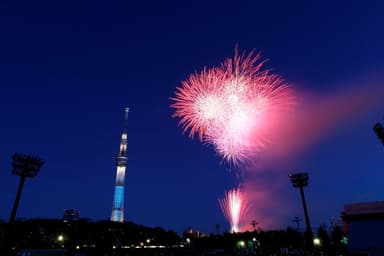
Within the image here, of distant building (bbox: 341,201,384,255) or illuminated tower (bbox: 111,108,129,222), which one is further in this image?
illuminated tower (bbox: 111,108,129,222)

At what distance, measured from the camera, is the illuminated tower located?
169 meters

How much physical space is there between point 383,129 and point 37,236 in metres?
98.8

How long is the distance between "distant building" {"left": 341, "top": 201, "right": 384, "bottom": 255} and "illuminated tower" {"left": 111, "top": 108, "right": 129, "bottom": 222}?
449 feet

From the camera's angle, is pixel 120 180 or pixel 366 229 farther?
pixel 120 180

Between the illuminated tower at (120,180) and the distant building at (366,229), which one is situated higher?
the illuminated tower at (120,180)

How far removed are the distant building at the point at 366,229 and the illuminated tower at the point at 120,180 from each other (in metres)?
137

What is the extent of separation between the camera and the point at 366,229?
3984 centimetres

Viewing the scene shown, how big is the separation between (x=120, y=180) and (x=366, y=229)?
5700 inches

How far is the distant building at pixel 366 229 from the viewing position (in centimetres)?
3650

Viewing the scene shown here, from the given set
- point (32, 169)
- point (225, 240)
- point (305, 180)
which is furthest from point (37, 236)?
point (305, 180)

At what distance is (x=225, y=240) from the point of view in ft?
404

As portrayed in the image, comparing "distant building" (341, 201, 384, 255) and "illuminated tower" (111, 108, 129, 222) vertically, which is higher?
"illuminated tower" (111, 108, 129, 222)

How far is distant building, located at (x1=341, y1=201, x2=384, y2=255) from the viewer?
36.5 m

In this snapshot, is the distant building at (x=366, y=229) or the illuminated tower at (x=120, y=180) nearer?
the distant building at (x=366, y=229)
